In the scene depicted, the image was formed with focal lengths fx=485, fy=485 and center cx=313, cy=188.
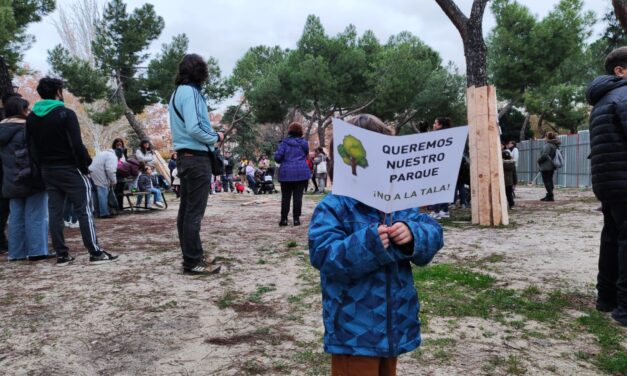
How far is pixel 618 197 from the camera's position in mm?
3312

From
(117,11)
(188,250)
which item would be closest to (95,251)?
(188,250)

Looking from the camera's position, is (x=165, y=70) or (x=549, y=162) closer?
(x=549, y=162)

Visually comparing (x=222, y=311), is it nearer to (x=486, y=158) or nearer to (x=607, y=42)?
(x=486, y=158)

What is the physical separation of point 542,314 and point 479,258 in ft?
6.11

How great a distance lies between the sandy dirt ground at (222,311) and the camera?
9.32ft

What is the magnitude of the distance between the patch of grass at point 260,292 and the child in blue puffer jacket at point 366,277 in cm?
230

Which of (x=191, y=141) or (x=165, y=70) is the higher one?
(x=165, y=70)

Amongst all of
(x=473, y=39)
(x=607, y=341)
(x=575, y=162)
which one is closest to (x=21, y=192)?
(x=607, y=341)

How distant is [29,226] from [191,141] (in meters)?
2.54

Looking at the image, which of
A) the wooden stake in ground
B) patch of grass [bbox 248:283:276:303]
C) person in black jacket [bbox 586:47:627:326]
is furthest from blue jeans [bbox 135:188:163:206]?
person in black jacket [bbox 586:47:627:326]

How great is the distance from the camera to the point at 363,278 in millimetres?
1813

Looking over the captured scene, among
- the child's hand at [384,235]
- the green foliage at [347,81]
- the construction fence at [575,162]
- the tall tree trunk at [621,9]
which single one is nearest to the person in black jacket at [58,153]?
the child's hand at [384,235]

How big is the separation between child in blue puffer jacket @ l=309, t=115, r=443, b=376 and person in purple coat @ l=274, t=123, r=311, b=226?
6.01 meters

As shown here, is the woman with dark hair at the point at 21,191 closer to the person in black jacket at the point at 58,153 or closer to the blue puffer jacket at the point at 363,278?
the person in black jacket at the point at 58,153
